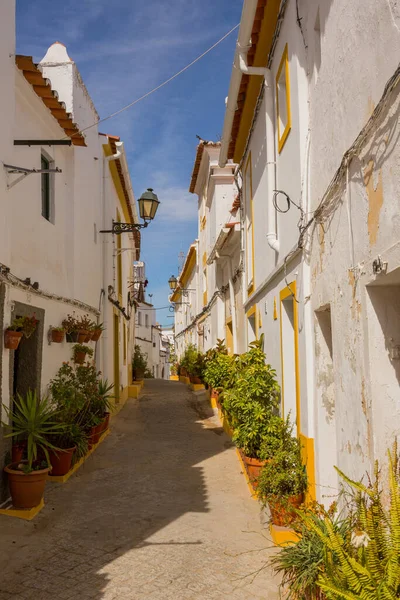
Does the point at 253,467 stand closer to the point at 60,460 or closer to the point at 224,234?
the point at 60,460

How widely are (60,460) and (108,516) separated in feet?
5.47

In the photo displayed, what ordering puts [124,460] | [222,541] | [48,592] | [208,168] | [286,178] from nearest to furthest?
[48,592] → [222,541] → [286,178] → [124,460] → [208,168]

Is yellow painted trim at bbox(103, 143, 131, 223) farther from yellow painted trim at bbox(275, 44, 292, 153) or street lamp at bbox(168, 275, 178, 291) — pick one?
street lamp at bbox(168, 275, 178, 291)

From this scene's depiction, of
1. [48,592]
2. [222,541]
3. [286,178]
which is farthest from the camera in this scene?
[286,178]

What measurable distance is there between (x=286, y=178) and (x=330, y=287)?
2345 mm

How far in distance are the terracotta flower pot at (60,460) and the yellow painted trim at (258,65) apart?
229 inches

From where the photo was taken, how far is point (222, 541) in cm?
588

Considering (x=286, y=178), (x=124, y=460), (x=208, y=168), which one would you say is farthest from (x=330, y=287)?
(x=208, y=168)

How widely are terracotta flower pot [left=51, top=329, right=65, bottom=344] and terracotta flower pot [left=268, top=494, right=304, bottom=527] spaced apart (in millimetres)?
4535

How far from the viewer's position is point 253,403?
24.7 feet

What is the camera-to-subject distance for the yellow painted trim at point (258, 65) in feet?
22.4

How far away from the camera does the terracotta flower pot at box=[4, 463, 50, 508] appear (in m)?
6.52

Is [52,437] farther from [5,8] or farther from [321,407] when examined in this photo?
[5,8]

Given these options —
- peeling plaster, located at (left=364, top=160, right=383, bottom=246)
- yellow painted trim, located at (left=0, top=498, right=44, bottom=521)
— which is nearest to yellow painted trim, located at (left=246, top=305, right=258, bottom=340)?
yellow painted trim, located at (left=0, top=498, right=44, bottom=521)
